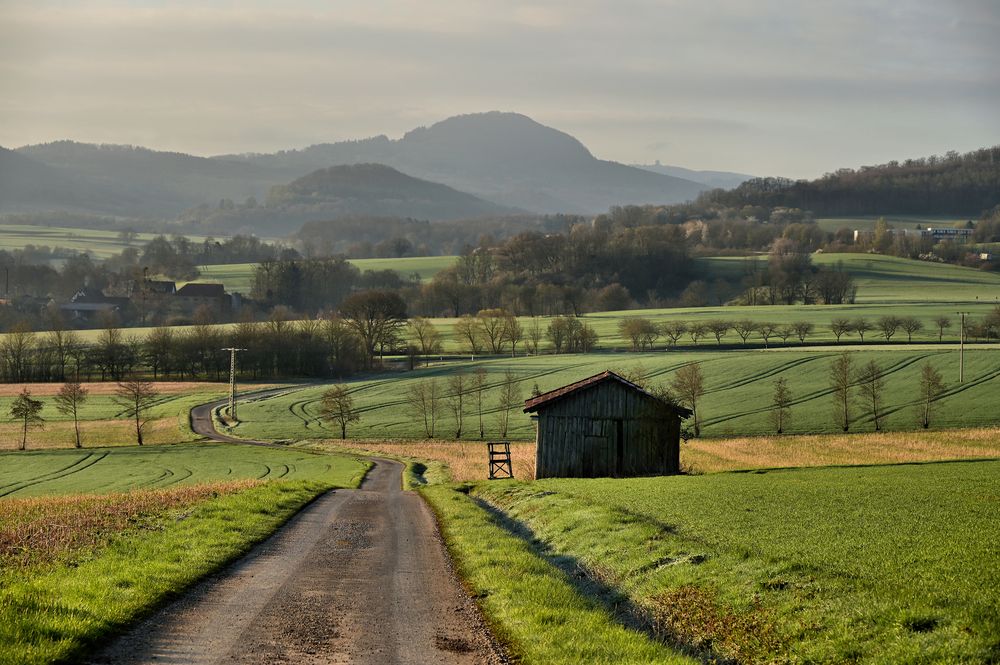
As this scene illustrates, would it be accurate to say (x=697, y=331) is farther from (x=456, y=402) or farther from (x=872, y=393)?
(x=872, y=393)

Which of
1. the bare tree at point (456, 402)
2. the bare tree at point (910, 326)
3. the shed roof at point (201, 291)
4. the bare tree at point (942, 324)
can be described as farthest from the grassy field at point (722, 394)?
the shed roof at point (201, 291)

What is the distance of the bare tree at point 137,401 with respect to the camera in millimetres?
87281

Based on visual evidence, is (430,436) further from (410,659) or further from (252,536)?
(410,659)

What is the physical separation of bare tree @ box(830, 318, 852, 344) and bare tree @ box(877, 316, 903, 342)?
3.83 m

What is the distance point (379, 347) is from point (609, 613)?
12685cm

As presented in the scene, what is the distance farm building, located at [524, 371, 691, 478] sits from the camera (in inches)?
1781

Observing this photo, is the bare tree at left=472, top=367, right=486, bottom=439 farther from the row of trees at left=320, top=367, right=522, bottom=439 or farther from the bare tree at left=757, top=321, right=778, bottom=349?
the bare tree at left=757, top=321, right=778, bottom=349

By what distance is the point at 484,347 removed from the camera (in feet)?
446

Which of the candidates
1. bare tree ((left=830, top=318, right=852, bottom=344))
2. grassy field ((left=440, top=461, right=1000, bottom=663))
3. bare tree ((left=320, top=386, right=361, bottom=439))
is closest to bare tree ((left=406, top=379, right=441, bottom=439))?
bare tree ((left=320, top=386, right=361, bottom=439))

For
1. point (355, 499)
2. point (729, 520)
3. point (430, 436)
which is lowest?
point (430, 436)

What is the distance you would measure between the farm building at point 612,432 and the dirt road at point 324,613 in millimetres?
24210

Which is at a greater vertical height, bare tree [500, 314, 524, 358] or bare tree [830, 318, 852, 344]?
bare tree [830, 318, 852, 344]

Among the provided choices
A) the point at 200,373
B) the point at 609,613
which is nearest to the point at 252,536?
the point at 609,613

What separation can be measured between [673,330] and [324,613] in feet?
378
